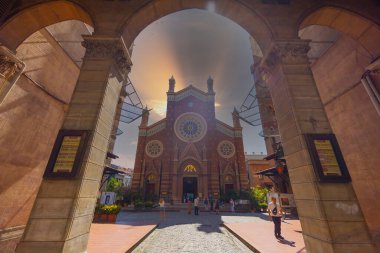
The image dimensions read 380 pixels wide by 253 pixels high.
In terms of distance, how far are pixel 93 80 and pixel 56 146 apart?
206 cm

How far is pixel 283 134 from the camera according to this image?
4961mm

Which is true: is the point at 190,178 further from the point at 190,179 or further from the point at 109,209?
the point at 109,209

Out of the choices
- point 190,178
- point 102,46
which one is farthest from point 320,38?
point 190,178

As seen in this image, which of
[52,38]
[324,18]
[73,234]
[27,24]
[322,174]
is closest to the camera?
[73,234]

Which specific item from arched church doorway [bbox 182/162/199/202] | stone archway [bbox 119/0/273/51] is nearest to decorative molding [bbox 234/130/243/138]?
arched church doorway [bbox 182/162/199/202]

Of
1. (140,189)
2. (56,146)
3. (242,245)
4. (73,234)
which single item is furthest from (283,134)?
(140,189)

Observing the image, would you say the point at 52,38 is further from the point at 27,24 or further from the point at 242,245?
the point at 242,245

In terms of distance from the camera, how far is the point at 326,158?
159 inches

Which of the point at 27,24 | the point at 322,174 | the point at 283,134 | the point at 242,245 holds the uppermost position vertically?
the point at 27,24

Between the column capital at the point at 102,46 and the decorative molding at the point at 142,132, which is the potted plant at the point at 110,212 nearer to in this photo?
the column capital at the point at 102,46

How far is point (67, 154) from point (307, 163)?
5.79m

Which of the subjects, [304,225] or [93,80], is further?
[93,80]

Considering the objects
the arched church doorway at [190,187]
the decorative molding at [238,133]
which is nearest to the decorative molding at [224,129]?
the decorative molding at [238,133]

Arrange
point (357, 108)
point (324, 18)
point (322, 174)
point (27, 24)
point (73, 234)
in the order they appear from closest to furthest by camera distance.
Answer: point (73, 234) < point (322, 174) < point (27, 24) < point (324, 18) < point (357, 108)
